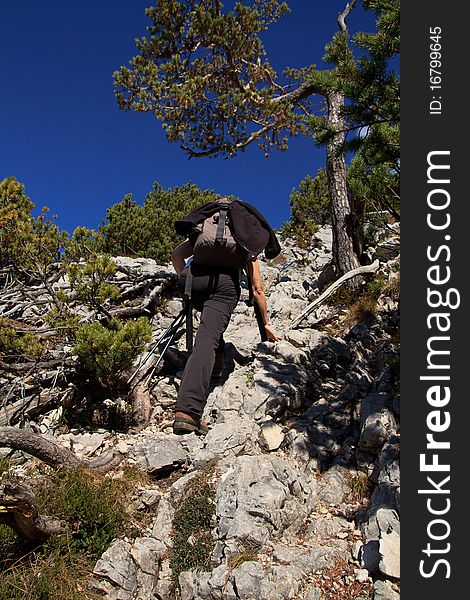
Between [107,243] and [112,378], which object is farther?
[107,243]

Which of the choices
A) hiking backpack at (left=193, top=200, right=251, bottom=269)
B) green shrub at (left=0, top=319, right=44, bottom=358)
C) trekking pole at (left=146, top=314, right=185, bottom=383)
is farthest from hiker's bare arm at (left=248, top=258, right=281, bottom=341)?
green shrub at (left=0, top=319, right=44, bottom=358)

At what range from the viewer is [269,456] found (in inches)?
148

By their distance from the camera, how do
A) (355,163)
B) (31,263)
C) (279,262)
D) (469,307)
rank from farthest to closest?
1. (279,262)
2. (355,163)
3. (31,263)
4. (469,307)

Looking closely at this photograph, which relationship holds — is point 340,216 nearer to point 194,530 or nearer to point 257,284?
point 257,284

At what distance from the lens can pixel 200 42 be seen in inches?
328

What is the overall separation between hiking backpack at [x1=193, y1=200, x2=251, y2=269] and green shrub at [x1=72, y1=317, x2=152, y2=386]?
989 mm

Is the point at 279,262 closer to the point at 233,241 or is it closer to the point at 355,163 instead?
the point at 355,163

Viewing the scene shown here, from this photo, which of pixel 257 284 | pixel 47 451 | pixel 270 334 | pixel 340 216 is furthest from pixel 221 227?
pixel 340 216

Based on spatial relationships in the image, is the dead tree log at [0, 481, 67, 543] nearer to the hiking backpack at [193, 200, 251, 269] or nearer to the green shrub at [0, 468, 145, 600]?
the green shrub at [0, 468, 145, 600]

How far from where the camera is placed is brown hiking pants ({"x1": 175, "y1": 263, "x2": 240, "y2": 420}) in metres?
4.12

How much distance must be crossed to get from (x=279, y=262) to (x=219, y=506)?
9066mm

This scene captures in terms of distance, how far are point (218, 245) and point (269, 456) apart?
2.22m

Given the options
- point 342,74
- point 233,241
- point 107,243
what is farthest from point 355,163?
point 107,243

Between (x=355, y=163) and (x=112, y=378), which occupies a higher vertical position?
(x=355, y=163)
